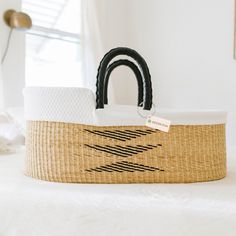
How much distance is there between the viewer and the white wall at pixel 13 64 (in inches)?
97.3

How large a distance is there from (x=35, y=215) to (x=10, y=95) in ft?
6.18

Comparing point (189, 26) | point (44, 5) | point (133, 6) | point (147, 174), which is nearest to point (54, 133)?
point (147, 174)

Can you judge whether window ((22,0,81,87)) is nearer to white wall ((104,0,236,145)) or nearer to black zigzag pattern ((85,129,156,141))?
white wall ((104,0,236,145))

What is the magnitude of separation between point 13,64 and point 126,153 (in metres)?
1.92

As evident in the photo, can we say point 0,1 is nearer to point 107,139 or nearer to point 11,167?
point 11,167

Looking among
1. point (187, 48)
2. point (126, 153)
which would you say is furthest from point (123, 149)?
point (187, 48)

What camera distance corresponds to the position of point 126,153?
0.83m

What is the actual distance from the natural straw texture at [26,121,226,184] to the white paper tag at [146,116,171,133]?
1cm

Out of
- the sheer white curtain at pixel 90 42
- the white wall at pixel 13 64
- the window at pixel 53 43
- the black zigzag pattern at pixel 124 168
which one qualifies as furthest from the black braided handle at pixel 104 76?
the sheer white curtain at pixel 90 42

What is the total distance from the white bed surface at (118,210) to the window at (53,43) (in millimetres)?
2060

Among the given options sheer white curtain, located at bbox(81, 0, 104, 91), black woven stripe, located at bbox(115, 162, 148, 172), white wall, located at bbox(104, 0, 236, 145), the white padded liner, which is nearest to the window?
sheer white curtain, located at bbox(81, 0, 104, 91)

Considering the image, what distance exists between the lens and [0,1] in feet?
8.07

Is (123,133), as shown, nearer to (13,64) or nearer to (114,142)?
(114,142)

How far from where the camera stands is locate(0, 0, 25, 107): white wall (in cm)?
247
